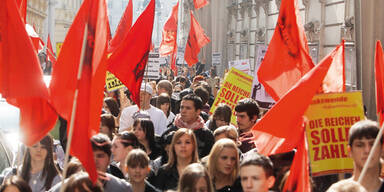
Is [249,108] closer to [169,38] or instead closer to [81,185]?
[81,185]

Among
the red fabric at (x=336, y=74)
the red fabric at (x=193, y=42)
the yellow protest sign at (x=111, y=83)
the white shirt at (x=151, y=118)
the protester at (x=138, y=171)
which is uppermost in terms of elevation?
the red fabric at (x=193, y=42)

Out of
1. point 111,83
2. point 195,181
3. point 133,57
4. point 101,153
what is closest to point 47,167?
point 101,153

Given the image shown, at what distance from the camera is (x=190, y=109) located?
8617 millimetres

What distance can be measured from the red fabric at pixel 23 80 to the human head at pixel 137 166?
94 cm

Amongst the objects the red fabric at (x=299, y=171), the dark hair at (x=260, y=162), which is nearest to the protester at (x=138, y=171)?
the dark hair at (x=260, y=162)

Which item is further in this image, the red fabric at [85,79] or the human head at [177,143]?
the human head at [177,143]

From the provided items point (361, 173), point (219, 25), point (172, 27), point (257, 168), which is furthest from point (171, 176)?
point (219, 25)

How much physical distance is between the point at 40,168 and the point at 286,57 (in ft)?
9.06

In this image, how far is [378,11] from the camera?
1202 centimetres

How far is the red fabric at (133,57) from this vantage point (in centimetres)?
915

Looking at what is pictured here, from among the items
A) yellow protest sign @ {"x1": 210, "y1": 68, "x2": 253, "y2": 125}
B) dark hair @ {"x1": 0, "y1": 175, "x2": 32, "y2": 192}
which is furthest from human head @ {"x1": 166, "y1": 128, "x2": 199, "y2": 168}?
yellow protest sign @ {"x1": 210, "y1": 68, "x2": 253, "y2": 125}

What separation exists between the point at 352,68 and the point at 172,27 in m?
8.72

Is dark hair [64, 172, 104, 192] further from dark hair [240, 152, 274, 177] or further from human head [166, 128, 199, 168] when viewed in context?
human head [166, 128, 199, 168]

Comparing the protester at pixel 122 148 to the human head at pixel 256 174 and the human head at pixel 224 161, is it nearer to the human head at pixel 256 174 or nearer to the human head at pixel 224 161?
the human head at pixel 224 161
